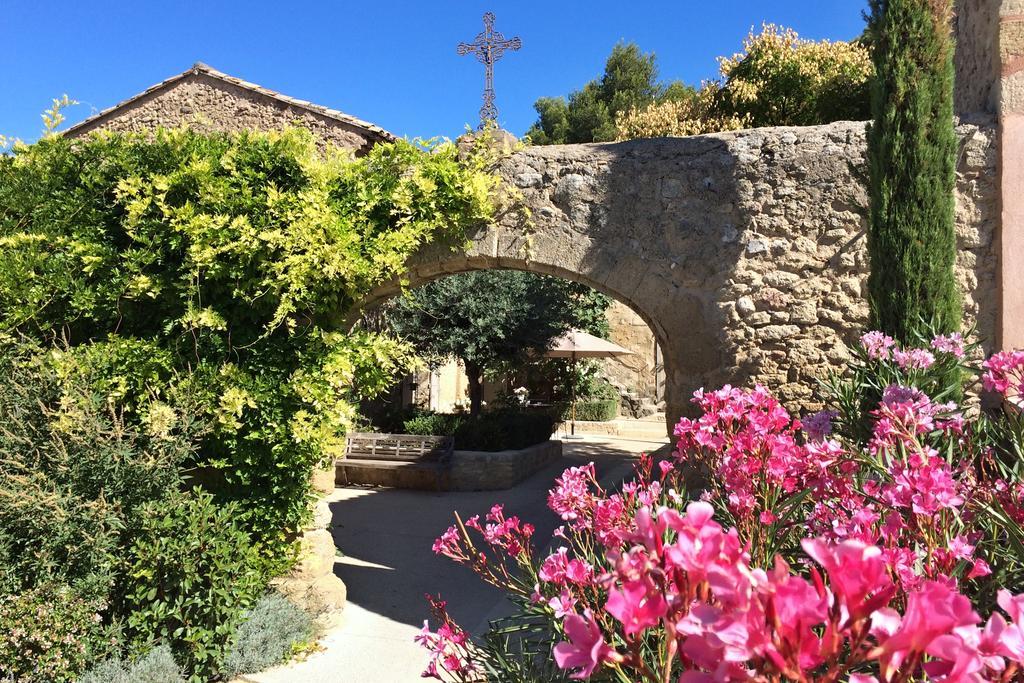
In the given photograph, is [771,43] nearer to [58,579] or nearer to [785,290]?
[785,290]

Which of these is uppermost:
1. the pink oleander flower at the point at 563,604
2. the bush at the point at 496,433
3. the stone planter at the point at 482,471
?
the pink oleander flower at the point at 563,604

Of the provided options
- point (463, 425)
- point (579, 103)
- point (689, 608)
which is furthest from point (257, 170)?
point (579, 103)

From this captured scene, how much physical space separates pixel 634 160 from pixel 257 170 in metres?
2.66

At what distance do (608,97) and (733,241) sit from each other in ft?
74.5

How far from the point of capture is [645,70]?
25406 mm

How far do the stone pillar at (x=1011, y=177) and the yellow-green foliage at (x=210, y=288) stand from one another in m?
4.04

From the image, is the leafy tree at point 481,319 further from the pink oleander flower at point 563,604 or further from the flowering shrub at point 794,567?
the pink oleander flower at point 563,604

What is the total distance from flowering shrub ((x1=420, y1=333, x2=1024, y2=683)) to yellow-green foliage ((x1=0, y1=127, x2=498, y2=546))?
87.5 inches

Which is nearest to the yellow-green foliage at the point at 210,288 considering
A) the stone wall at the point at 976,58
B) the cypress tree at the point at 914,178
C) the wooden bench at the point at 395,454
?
the cypress tree at the point at 914,178

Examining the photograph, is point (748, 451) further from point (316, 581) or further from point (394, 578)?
point (394, 578)

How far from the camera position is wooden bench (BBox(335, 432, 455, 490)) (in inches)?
369

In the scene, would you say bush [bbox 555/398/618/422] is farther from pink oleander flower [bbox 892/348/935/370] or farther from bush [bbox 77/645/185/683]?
pink oleander flower [bbox 892/348/935/370]

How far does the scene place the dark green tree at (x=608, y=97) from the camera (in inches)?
975

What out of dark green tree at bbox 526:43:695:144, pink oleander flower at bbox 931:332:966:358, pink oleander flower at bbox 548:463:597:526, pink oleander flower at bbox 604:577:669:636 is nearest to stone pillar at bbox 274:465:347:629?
pink oleander flower at bbox 548:463:597:526
